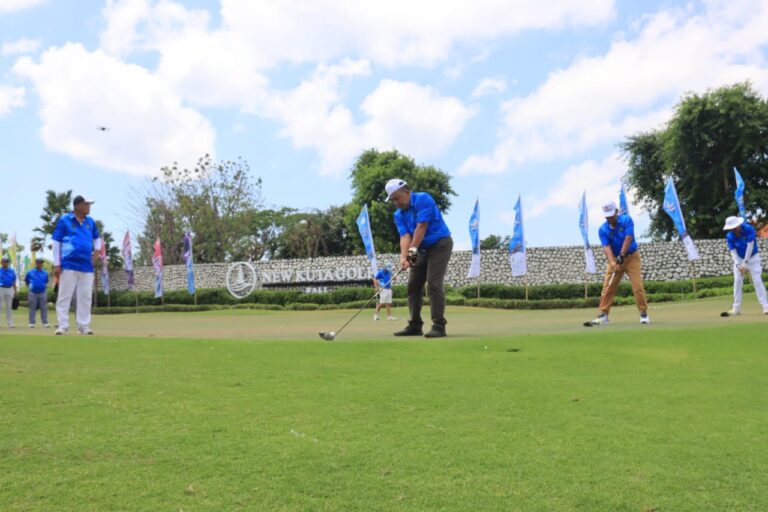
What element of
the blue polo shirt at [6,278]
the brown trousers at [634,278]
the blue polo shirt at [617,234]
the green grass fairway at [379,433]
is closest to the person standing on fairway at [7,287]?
the blue polo shirt at [6,278]

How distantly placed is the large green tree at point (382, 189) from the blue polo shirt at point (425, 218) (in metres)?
47.4

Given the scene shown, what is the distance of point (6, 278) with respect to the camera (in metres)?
16.4

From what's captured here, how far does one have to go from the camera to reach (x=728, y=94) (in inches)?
1569

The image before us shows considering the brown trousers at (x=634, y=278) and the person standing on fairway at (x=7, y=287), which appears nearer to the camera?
the brown trousers at (x=634, y=278)

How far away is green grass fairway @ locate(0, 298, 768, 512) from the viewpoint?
2.91 metres

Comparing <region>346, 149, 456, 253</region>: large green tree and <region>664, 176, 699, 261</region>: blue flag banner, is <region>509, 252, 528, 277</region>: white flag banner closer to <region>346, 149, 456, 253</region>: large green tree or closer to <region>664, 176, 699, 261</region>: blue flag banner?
<region>664, 176, 699, 261</region>: blue flag banner

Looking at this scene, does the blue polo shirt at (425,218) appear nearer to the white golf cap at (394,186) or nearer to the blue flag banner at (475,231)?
the white golf cap at (394,186)

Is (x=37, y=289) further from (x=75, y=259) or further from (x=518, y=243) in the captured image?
(x=518, y=243)

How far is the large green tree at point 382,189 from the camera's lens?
5800 cm

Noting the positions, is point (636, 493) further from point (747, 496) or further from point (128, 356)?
point (128, 356)

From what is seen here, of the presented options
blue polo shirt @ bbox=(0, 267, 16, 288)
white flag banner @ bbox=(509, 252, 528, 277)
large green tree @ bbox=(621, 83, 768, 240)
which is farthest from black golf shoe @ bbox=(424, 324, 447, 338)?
large green tree @ bbox=(621, 83, 768, 240)

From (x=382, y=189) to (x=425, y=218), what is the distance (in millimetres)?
51666

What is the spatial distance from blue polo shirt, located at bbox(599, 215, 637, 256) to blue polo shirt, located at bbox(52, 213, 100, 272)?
849 cm

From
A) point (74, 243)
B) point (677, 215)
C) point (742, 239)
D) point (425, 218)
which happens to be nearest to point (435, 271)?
point (425, 218)
